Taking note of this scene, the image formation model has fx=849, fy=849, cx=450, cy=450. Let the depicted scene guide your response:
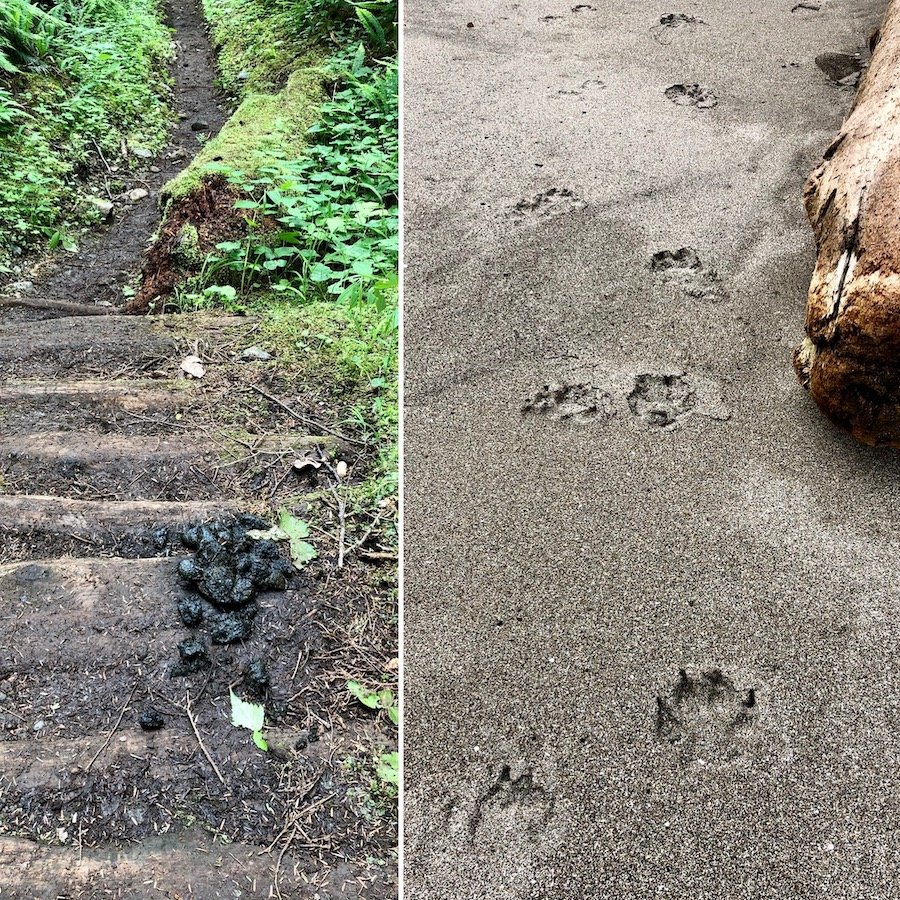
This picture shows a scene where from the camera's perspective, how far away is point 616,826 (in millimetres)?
1658

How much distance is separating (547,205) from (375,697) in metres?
1.92

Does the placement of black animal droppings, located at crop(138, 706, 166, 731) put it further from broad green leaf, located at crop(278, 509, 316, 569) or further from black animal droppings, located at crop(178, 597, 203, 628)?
broad green leaf, located at crop(278, 509, 316, 569)

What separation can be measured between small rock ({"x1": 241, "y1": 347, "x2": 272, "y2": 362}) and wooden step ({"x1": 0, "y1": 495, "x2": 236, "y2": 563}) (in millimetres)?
848

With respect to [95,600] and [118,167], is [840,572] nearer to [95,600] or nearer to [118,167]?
[95,600]

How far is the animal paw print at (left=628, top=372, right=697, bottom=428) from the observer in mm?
2393

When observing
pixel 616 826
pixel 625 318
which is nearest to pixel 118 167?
pixel 625 318

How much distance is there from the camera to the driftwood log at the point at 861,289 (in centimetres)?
208

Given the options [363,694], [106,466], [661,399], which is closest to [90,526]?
[106,466]

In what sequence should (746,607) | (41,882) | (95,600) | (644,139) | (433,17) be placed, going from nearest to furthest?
(41,882)
(746,607)
(95,600)
(644,139)
(433,17)

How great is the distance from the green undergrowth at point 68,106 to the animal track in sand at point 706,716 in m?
4.03

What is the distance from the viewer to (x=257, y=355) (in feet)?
10.4

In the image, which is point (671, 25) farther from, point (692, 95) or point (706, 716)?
point (706, 716)

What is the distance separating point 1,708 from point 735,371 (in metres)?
2.12

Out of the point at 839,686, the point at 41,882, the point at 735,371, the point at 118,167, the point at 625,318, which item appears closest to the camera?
the point at 41,882
